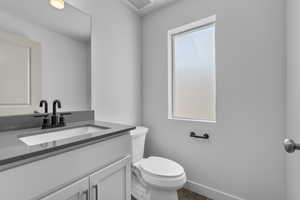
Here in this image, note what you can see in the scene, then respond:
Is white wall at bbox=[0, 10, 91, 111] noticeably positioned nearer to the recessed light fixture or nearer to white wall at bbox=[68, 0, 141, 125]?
white wall at bbox=[68, 0, 141, 125]

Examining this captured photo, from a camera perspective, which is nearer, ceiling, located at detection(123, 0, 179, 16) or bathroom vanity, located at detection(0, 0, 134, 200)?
bathroom vanity, located at detection(0, 0, 134, 200)

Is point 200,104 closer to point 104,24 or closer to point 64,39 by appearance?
point 104,24

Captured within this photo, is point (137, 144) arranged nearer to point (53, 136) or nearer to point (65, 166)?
point (53, 136)

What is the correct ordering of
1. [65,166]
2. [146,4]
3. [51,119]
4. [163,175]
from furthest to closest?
[146,4]
[163,175]
[51,119]
[65,166]

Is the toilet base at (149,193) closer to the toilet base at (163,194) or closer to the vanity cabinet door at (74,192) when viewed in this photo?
the toilet base at (163,194)

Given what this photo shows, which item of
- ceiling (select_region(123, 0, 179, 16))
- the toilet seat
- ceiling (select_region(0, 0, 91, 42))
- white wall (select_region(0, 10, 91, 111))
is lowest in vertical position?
the toilet seat

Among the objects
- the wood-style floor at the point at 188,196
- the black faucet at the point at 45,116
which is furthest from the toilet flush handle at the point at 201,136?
the black faucet at the point at 45,116

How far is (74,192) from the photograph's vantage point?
0.71 meters

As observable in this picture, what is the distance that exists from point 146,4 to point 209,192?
233 cm

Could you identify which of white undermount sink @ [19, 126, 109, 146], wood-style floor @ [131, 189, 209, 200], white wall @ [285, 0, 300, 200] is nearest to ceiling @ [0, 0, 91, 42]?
white undermount sink @ [19, 126, 109, 146]

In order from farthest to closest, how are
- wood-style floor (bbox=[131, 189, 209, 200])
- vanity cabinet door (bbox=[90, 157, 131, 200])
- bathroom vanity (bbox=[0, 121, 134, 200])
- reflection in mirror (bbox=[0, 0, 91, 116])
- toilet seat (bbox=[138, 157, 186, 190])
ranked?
wood-style floor (bbox=[131, 189, 209, 200]), toilet seat (bbox=[138, 157, 186, 190]), reflection in mirror (bbox=[0, 0, 91, 116]), vanity cabinet door (bbox=[90, 157, 131, 200]), bathroom vanity (bbox=[0, 121, 134, 200])

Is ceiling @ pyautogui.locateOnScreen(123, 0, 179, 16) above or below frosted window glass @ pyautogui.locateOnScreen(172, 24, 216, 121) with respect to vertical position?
above

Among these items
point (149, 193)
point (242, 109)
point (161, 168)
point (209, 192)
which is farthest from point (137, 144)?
point (242, 109)

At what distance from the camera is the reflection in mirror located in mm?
1000
